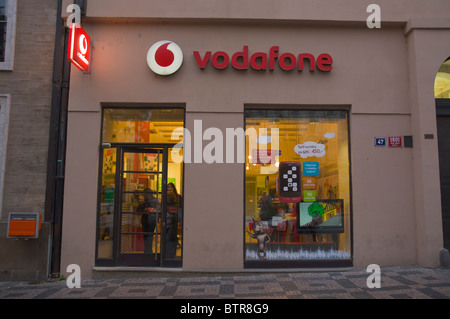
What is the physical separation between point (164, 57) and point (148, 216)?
309 cm

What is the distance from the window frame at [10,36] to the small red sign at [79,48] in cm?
146

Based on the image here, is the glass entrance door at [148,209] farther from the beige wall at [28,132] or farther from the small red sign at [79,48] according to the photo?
the small red sign at [79,48]

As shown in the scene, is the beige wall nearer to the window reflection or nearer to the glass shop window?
the glass shop window

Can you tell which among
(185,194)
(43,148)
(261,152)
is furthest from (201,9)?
(43,148)

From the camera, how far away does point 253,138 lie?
7188mm

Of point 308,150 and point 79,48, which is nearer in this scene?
point 79,48

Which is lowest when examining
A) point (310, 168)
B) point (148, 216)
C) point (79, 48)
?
point (148, 216)

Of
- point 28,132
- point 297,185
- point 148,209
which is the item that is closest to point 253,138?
point 297,185

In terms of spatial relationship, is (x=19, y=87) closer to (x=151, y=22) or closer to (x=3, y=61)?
(x=3, y=61)

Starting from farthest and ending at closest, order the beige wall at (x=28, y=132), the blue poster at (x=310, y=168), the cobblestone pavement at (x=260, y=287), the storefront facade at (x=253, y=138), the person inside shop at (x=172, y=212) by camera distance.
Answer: the blue poster at (x=310, y=168) → the person inside shop at (x=172, y=212) → the storefront facade at (x=253, y=138) → the beige wall at (x=28, y=132) → the cobblestone pavement at (x=260, y=287)

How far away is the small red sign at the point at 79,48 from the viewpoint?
6.33m

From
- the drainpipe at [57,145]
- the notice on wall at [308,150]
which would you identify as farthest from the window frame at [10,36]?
the notice on wall at [308,150]

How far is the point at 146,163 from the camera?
7090mm

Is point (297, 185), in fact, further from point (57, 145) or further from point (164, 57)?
point (57, 145)
